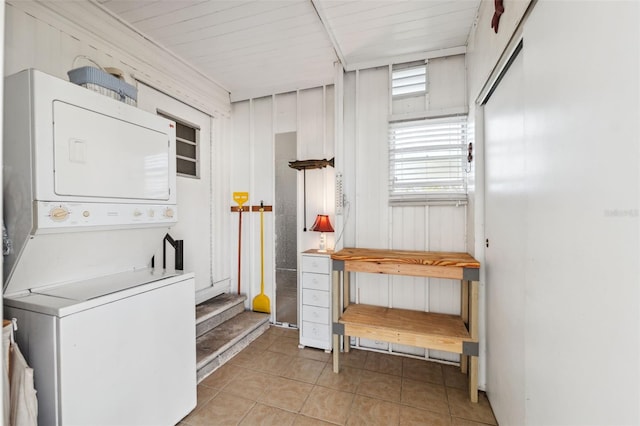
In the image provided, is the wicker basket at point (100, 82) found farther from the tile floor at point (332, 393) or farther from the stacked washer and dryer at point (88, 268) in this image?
the tile floor at point (332, 393)

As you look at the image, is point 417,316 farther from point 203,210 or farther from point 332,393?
point 203,210

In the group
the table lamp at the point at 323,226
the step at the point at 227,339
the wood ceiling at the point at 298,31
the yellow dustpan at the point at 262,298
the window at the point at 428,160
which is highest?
the wood ceiling at the point at 298,31

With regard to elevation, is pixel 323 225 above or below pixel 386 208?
below

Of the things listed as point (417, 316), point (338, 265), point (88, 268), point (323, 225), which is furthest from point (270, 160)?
point (417, 316)

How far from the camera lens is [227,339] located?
8.59 feet

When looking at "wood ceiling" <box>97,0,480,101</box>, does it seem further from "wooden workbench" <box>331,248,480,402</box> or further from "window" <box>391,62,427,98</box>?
"wooden workbench" <box>331,248,480,402</box>

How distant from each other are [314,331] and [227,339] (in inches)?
33.3

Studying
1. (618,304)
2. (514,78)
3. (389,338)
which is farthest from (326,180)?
(618,304)

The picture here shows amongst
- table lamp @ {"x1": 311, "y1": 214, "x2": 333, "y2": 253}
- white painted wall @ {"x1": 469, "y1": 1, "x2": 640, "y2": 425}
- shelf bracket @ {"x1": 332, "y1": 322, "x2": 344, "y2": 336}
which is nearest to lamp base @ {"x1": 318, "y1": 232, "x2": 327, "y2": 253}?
table lamp @ {"x1": 311, "y1": 214, "x2": 333, "y2": 253}

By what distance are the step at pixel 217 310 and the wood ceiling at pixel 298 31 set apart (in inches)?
101

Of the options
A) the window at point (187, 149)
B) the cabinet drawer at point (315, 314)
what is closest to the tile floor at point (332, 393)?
the cabinet drawer at point (315, 314)

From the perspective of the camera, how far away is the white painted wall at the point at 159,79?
5.68ft

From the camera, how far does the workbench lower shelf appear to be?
201cm

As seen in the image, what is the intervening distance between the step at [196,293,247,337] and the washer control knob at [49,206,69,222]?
1.60 metres
